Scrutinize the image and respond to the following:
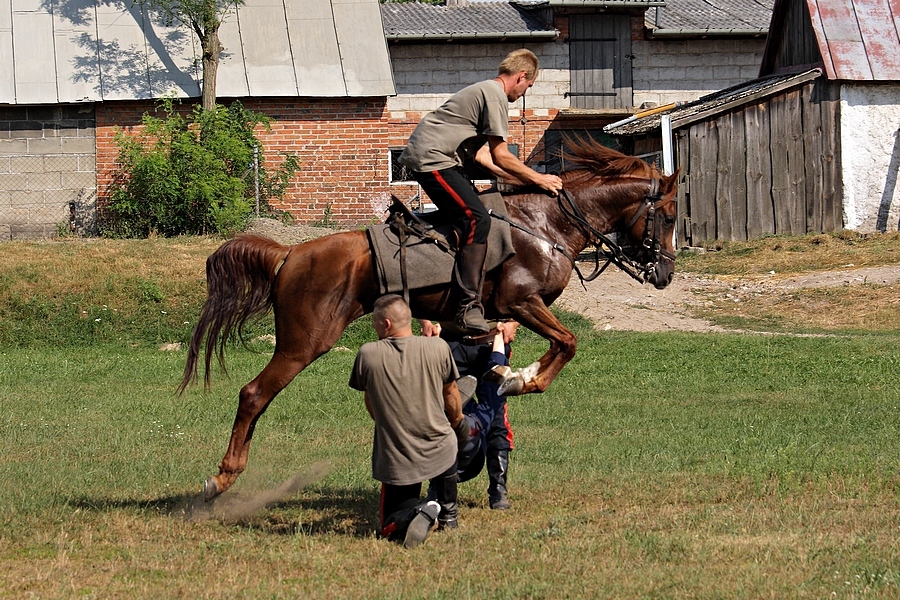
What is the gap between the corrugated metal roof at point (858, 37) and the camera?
25031 mm

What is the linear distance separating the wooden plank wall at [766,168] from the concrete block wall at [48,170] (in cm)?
1361

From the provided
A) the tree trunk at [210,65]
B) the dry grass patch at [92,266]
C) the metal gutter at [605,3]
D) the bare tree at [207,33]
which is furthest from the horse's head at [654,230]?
the metal gutter at [605,3]

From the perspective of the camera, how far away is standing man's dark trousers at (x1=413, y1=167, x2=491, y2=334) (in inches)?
293

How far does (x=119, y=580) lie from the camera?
19.0 feet

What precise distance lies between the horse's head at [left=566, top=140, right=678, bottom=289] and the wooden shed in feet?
56.2

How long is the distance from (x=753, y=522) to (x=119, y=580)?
363 cm

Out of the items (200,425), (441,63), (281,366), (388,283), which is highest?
(441,63)

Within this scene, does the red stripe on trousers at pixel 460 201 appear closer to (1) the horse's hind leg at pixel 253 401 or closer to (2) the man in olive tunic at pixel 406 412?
(2) the man in olive tunic at pixel 406 412

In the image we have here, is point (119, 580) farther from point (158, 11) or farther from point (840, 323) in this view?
point (158, 11)

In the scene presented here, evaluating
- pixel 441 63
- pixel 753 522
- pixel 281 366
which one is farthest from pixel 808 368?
pixel 441 63

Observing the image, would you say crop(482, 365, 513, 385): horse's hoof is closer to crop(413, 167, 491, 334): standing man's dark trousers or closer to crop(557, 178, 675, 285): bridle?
crop(413, 167, 491, 334): standing man's dark trousers

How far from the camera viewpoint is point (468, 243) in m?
7.46

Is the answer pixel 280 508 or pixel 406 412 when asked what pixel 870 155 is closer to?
pixel 280 508

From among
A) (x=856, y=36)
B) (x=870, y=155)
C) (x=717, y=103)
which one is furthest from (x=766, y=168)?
(x=856, y=36)
